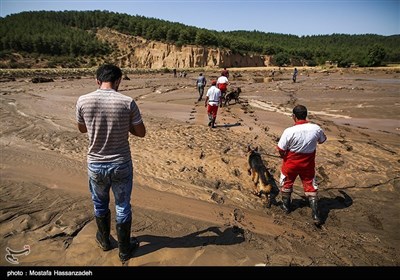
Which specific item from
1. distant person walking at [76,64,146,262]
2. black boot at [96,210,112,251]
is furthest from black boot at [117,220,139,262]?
black boot at [96,210,112,251]

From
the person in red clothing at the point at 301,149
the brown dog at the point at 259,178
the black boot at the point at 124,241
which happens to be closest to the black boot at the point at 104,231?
the black boot at the point at 124,241

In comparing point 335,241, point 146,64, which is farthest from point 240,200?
point 146,64

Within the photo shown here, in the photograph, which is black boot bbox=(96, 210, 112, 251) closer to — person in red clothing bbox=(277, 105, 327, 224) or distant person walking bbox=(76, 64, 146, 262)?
distant person walking bbox=(76, 64, 146, 262)

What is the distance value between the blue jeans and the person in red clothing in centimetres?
247

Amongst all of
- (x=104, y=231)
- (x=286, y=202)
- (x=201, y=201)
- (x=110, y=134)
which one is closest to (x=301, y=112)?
(x=286, y=202)

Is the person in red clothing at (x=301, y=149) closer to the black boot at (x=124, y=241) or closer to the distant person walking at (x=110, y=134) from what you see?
the distant person walking at (x=110, y=134)

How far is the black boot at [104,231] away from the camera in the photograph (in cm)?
330

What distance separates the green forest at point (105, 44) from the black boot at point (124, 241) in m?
66.6

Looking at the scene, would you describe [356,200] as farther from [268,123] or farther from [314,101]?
[314,101]

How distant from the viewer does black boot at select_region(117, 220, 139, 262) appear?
124 inches

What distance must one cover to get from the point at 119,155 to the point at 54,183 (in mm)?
3254

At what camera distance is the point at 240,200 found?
5.25m

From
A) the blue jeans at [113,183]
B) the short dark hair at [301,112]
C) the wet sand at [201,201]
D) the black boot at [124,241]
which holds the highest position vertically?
the short dark hair at [301,112]

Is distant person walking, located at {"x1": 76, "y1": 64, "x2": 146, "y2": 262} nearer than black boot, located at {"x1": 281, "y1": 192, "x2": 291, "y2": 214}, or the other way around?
distant person walking, located at {"x1": 76, "y1": 64, "x2": 146, "y2": 262}
